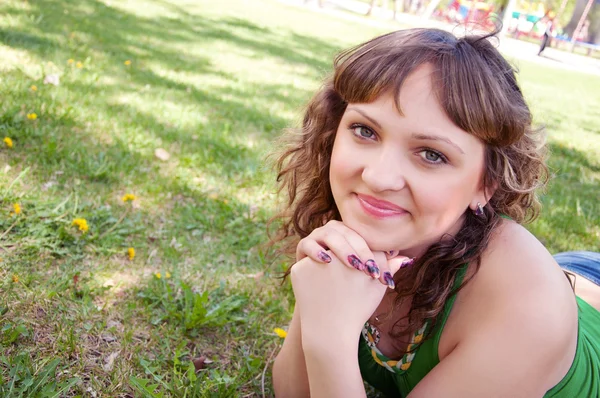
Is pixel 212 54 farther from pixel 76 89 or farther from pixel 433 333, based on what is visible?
pixel 433 333

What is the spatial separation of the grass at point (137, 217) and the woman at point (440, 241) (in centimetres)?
62

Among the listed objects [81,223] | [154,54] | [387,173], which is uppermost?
[387,173]

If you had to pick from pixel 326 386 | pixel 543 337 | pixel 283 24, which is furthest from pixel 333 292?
pixel 283 24

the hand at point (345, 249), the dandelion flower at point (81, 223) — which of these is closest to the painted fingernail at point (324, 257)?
the hand at point (345, 249)

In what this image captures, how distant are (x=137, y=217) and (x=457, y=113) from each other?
1.85 m

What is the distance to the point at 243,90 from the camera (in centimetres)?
586

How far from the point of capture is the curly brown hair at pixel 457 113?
1497 mm

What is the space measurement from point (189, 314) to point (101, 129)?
1.88m

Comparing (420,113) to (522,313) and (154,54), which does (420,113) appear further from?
(154,54)

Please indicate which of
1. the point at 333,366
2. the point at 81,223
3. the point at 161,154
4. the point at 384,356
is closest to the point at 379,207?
the point at 333,366

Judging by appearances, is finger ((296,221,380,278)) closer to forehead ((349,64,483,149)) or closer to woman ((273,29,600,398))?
woman ((273,29,600,398))

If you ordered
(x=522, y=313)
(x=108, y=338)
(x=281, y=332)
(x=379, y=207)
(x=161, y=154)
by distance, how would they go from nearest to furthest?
(x=522, y=313)
(x=379, y=207)
(x=108, y=338)
(x=281, y=332)
(x=161, y=154)

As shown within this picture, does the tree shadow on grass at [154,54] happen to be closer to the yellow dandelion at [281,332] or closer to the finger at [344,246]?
the yellow dandelion at [281,332]

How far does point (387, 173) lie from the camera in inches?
58.1
